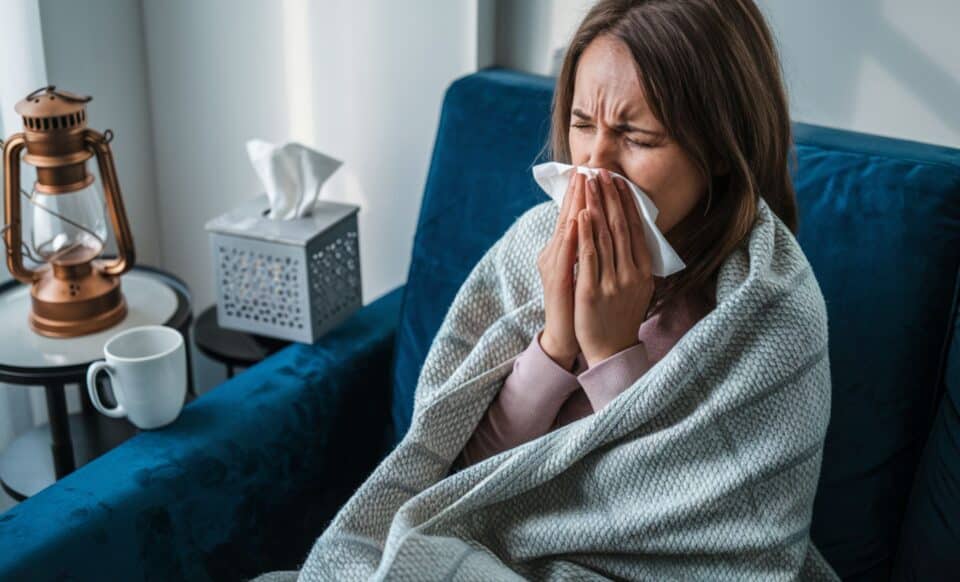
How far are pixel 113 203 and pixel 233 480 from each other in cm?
45

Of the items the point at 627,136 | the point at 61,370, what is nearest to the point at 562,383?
the point at 627,136

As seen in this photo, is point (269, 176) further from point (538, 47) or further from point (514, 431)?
point (514, 431)

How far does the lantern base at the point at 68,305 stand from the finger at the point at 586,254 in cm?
75

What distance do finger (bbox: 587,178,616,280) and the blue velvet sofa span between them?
11.3 inches

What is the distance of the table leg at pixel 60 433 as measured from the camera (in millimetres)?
1412

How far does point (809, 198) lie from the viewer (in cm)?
118

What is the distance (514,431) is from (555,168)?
11.2 inches

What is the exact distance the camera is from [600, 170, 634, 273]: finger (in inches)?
38.8

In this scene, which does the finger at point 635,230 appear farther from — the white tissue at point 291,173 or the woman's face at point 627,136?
the white tissue at point 291,173

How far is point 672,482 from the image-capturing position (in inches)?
38.7

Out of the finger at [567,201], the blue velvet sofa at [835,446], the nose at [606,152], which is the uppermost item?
the nose at [606,152]

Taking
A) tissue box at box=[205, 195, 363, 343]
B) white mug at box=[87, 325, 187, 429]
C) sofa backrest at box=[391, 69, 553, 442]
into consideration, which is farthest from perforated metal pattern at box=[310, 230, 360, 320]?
white mug at box=[87, 325, 187, 429]

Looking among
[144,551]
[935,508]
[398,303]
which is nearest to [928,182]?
[935,508]

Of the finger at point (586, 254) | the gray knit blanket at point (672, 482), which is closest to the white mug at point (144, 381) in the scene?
the gray knit blanket at point (672, 482)
